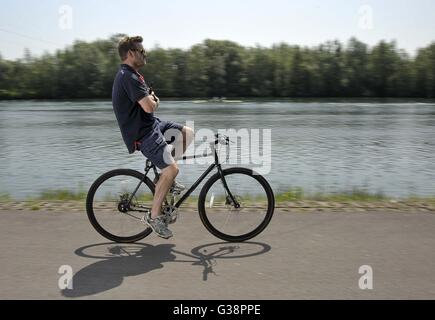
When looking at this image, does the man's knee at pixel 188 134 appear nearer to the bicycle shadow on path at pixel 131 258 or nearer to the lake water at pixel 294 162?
the bicycle shadow on path at pixel 131 258

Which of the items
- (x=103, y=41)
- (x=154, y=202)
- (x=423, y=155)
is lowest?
(x=423, y=155)

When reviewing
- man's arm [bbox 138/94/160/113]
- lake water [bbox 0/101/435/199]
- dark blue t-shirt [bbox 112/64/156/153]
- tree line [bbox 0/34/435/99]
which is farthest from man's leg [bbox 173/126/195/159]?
tree line [bbox 0/34/435/99]

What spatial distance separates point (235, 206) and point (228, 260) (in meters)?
0.97

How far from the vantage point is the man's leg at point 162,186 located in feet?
18.5

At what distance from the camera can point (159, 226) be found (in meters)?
5.67

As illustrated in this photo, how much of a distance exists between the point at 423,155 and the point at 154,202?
16.5 m

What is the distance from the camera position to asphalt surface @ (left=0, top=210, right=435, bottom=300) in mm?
4336

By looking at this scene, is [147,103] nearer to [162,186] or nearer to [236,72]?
[162,186]

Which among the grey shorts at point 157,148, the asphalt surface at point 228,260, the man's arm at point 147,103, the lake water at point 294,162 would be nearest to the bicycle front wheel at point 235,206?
the asphalt surface at point 228,260

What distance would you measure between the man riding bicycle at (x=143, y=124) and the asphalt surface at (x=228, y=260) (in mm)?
537

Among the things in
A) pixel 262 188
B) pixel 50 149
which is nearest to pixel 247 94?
pixel 50 149

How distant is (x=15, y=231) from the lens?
6.03m
